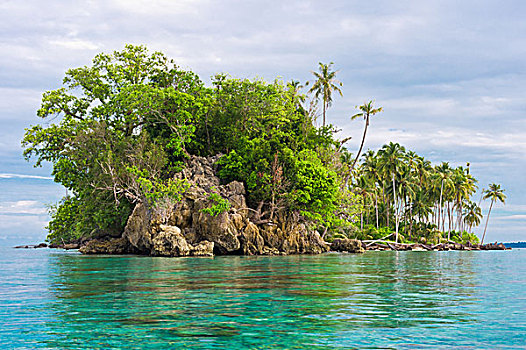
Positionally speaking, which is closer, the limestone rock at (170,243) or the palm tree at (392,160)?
the limestone rock at (170,243)

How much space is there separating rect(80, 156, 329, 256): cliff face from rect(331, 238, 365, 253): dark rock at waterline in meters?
9.68

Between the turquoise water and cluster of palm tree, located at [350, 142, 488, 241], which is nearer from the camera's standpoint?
the turquoise water

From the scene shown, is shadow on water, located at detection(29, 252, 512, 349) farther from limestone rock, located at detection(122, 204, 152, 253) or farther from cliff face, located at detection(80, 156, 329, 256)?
limestone rock, located at detection(122, 204, 152, 253)

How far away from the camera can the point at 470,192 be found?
8362cm

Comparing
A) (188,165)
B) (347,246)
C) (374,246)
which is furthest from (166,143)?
(374,246)

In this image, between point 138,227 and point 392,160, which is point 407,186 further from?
point 138,227

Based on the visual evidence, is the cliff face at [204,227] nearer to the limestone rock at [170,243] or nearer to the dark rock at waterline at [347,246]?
the limestone rock at [170,243]

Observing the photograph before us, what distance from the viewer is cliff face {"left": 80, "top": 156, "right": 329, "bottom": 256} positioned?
120 feet

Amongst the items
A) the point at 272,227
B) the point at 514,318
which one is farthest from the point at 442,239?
the point at 514,318

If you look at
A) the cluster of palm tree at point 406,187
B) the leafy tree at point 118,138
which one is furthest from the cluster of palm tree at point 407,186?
the leafy tree at point 118,138

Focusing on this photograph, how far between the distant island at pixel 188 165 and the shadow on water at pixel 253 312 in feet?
66.1

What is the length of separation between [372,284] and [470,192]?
73.9 m

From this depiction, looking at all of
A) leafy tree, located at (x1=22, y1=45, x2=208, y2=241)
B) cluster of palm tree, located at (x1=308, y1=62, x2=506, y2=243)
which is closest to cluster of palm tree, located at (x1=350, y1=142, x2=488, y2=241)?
cluster of palm tree, located at (x1=308, y1=62, x2=506, y2=243)

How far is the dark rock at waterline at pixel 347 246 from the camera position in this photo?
4984 cm
